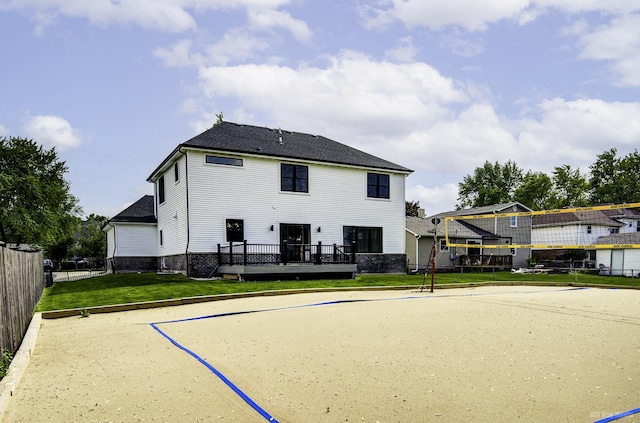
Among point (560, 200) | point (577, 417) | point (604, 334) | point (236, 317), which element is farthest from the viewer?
point (560, 200)

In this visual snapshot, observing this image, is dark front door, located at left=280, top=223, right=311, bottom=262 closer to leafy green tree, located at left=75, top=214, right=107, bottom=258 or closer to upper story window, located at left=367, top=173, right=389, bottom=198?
upper story window, located at left=367, top=173, right=389, bottom=198

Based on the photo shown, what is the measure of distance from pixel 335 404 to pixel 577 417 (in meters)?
2.17

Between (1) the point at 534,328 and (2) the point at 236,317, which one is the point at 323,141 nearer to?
(2) the point at 236,317

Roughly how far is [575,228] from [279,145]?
3285cm

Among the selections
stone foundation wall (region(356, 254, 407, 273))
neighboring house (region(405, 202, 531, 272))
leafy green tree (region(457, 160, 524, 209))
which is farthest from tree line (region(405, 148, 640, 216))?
stone foundation wall (region(356, 254, 407, 273))

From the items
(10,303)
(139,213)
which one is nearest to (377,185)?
(139,213)

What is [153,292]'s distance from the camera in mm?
14211

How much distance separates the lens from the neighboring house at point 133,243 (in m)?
26.8

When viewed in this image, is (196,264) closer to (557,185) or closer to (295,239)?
(295,239)

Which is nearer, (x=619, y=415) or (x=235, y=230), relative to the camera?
(x=619, y=415)

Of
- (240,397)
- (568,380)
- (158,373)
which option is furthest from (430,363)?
(158,373)

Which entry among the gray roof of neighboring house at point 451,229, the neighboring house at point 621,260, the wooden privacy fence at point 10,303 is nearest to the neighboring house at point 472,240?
the gray roof of neighboring house at point 451,229

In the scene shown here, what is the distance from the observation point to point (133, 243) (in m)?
27.2

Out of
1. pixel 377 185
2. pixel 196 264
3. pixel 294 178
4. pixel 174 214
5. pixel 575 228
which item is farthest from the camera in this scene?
pixel 575 228
